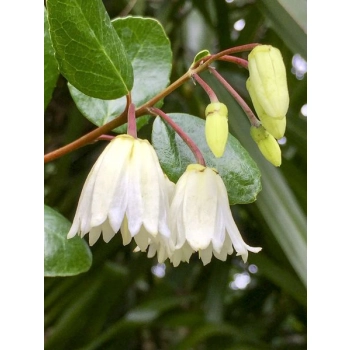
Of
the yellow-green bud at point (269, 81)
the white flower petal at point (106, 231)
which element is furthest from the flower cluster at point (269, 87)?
the white flower petal at point (106, 231)

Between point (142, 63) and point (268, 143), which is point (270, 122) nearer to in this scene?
point (268, 143)

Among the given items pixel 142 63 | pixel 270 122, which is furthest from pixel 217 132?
pixel 142 63

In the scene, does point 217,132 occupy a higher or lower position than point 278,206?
higher

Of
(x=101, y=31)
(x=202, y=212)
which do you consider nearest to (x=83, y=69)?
(x=101, y=31)

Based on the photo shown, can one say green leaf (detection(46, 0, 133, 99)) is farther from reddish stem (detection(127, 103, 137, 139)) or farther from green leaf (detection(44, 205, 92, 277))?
green leaf (detection(44, 205, 92, 277))

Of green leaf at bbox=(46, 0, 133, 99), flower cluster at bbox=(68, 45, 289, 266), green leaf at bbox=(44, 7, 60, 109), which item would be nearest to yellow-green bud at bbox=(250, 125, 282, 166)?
flower cluster at bbox=(68, 45, 289, 266)
